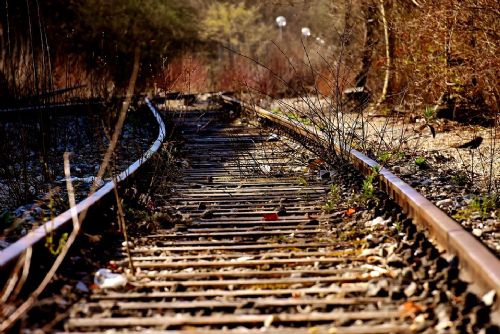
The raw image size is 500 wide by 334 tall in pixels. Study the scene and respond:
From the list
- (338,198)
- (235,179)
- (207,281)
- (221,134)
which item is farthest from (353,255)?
(221,134)

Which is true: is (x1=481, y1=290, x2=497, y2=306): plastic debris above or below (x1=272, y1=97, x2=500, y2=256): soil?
below

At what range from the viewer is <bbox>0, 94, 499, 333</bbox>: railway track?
2561 mm

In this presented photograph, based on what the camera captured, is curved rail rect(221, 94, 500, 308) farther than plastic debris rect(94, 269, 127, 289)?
No

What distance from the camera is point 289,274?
3223mm

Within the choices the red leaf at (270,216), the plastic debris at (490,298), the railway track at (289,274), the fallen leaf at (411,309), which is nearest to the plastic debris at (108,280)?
the railway track at (289,274)

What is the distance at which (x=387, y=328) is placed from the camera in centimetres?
243

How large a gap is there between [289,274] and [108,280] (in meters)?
0.89

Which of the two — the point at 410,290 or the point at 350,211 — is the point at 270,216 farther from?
the point at 410,290

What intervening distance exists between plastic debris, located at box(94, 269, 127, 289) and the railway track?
0.04m

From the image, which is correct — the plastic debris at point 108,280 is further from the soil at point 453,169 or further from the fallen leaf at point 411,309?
the soil at point 453,169

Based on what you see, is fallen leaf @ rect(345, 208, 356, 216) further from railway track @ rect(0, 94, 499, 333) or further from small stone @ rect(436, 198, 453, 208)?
small stone @ rect(436, 198, 453, 208)

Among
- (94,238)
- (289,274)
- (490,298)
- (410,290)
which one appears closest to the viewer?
(490,298)

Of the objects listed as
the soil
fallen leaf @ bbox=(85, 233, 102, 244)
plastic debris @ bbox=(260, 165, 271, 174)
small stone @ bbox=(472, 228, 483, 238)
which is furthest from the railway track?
plastic debris @ bbox=(260, 165, 271, 174)

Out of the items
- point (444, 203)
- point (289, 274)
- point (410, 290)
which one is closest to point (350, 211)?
point (444, 203)
